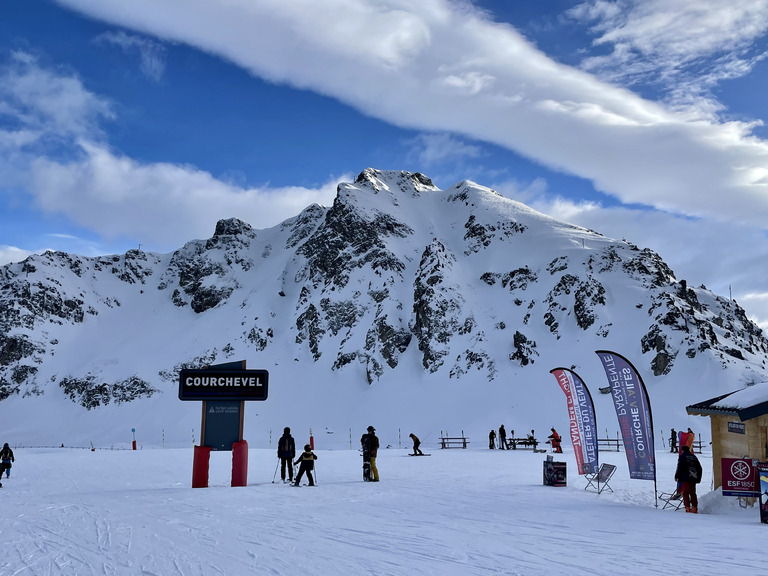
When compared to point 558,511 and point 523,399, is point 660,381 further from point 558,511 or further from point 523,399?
point 558,511

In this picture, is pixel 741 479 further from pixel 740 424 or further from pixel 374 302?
Answer: pixel 374 302

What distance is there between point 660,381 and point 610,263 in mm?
20690

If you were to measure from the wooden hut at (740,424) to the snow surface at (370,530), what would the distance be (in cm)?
132

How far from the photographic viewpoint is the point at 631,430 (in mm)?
16266

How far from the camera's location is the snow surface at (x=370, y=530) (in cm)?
847

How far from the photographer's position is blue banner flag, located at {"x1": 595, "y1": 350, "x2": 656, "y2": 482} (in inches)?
620

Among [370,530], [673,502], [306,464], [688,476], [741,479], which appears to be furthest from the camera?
[306,464]

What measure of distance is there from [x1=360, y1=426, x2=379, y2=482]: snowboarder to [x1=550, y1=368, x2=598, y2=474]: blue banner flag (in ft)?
20.6

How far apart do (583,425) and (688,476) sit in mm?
5821

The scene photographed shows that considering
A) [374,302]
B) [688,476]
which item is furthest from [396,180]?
[688,476]

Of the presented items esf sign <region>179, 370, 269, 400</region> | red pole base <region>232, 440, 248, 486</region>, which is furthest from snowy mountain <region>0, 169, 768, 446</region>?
red pole base <region>232, 440, 248, 486</region>

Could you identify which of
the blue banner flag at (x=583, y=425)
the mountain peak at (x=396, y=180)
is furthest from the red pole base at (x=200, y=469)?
the mountain peak at (x=396, y=180)

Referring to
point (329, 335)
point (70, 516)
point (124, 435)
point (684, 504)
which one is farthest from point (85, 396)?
point (684, 504)

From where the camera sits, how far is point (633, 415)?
1623 centimetres
